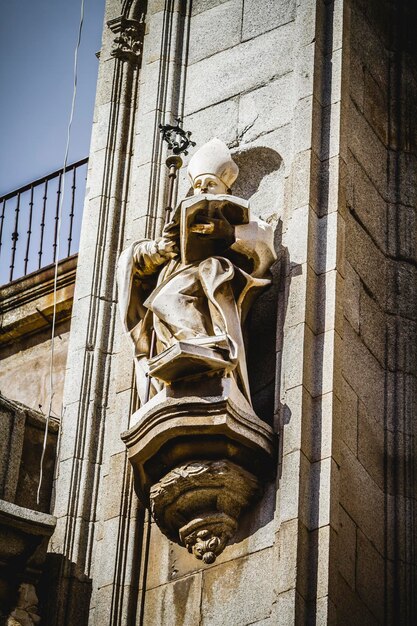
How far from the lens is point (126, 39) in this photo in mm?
16031

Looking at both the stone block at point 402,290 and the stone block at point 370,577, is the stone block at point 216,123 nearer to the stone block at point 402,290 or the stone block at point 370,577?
the stone block at point 402,290

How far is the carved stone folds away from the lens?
43.8 feet

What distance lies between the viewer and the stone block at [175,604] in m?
13.3

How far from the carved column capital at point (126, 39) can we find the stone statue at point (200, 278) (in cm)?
171

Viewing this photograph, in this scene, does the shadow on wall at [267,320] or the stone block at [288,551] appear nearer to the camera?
the stone block at [288,551]

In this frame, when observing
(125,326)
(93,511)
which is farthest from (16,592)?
(125,326)

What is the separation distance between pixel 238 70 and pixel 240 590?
376 cm

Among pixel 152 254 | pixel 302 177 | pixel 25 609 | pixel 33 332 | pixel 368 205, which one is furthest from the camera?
pixel 33 332

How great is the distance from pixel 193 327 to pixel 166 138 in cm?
158

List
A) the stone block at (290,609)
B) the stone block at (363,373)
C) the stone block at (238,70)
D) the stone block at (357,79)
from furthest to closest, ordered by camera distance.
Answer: the stone block at (238,70), the stone block at (357,79), the stone block at (363,373), the stone block at (290,609)

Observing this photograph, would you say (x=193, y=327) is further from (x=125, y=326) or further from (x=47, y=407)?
(x=47, y=407)

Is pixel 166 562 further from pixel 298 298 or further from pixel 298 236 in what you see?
pixel 298 236

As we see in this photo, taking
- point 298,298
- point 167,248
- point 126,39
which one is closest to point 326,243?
point 298,298

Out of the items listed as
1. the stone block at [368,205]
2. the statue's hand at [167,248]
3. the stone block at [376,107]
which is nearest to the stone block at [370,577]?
the statue's hand at [167,248]
